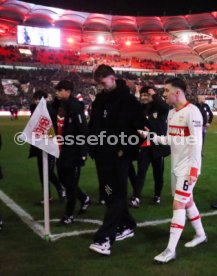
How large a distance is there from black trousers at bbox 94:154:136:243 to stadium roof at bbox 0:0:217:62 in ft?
190

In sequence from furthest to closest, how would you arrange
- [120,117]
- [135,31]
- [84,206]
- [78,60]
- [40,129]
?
[135,31], [78,60], [84,206], [40,129], [120,117]

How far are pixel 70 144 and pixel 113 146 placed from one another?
3.95 ft

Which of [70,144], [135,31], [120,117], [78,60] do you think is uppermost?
[135,31]

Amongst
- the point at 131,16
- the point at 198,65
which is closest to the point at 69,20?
the point at 131,16

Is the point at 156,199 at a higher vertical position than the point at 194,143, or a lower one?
lower

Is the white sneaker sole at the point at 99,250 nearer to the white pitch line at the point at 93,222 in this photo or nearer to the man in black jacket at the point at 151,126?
the white pitch line at the point at 93,222

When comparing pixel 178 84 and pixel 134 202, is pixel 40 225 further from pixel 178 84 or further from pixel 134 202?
pixel 178 84

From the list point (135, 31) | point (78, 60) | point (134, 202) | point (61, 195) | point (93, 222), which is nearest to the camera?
point (93, 222)

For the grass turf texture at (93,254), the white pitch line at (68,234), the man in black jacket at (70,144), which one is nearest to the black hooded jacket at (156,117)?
the grass turf texture at (93,254)

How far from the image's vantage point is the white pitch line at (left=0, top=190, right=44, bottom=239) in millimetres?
5594

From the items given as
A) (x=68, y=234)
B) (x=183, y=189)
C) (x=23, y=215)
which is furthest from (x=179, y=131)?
(x=23, y=215)

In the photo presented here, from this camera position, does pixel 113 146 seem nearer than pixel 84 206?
Yes

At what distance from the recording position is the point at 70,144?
18.9 ft

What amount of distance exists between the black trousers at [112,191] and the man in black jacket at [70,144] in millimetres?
1039
